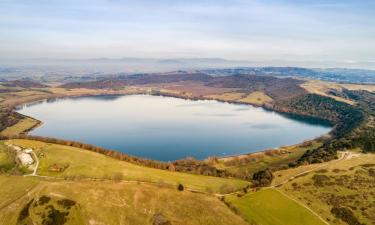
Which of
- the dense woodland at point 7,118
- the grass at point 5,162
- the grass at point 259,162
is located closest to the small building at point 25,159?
the grass at point 5,162

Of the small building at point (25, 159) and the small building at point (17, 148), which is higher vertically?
the small building at point (17, 148)

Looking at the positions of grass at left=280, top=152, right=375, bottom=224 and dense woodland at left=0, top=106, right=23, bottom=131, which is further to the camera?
dense woodland at left=0, top=106, right=23, bottom=131

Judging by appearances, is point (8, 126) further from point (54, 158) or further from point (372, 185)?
point (372, 185)

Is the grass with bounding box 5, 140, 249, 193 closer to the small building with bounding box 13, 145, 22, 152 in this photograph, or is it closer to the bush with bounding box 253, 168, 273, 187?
the bush with bounding box 253, 168, 273, 187

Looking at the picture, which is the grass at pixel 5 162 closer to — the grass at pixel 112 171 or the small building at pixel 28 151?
the small building at pixel 28 151

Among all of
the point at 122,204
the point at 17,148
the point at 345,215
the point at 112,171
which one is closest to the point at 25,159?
the point at 17,148

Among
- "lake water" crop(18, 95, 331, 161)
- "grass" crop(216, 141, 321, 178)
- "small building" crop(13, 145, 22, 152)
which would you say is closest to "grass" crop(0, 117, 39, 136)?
"lake water" crop(18, 95, 331, 161)
